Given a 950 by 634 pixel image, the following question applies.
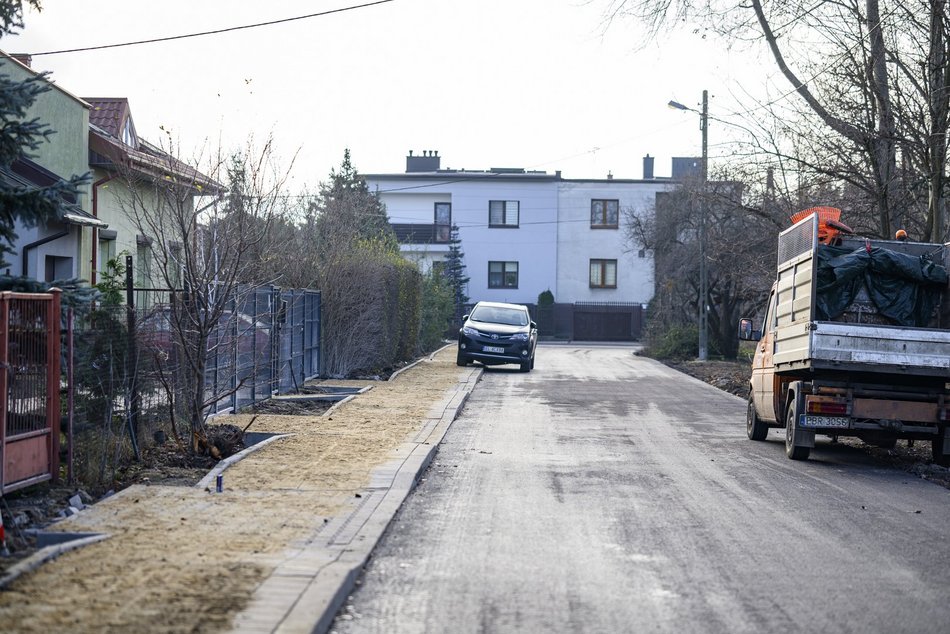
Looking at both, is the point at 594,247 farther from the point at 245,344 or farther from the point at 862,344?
the point at 862,344

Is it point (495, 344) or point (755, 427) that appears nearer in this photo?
point (755, 427)

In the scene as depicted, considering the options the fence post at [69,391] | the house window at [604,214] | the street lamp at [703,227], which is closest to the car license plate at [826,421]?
the fence post at [69,391]

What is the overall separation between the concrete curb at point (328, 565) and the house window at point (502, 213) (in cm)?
4908

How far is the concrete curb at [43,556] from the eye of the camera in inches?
235

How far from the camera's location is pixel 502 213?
60062mm

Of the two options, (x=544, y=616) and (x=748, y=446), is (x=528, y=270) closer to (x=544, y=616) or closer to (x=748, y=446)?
(x=748, y=446)

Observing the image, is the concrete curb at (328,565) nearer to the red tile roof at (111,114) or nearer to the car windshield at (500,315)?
the red tile roof at (111,114)

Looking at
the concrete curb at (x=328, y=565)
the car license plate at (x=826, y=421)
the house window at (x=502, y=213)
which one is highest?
the house window at (x=502, y=213)

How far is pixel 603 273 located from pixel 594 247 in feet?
5.37

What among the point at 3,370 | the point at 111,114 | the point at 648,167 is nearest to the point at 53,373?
the point at 3,370

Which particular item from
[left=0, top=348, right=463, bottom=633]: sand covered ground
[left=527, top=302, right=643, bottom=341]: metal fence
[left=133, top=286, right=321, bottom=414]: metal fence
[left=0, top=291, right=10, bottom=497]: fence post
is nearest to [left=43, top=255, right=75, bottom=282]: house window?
[left=133, top=286, right=321, bottom=414]: metal fence

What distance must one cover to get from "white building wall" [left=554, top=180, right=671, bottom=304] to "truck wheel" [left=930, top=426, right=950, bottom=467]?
46.6m

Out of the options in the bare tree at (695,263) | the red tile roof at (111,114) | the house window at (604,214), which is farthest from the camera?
the house window at (604,214)

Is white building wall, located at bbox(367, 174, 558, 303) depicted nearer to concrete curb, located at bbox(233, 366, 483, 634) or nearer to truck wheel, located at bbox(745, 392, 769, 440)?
truck wheel, located at bbox(745, 392, 769, 440)
